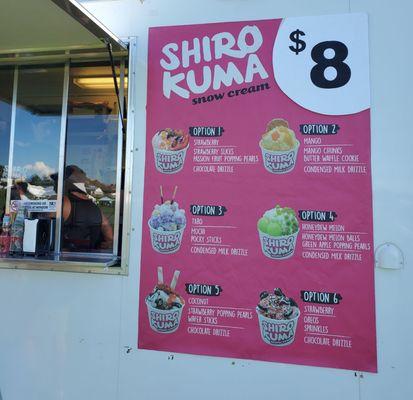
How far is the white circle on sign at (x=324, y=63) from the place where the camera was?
7.47 feet

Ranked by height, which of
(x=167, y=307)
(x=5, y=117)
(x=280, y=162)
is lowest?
(x=167, y=307)

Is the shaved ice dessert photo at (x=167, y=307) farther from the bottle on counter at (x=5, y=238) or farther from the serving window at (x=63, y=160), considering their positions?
the bottle on counter at (x=5, y=238)

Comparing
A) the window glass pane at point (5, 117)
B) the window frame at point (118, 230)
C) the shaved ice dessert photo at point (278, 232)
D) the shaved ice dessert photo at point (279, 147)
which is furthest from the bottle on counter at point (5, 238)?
the shaved ice dessert photo at point (279, 147)

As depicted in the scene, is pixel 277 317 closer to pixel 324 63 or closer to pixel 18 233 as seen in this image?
pixel 324 63

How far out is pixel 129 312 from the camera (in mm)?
2432

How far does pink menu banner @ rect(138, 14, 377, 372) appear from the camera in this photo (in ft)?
7.32

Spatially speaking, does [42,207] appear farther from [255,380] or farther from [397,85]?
[397,85]

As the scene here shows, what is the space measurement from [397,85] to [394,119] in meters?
0.22

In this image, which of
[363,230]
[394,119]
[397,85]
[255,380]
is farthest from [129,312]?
[397,85]

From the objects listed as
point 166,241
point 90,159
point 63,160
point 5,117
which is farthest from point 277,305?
point 5,117

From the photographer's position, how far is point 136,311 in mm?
2424

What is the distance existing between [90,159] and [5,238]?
88 centimetres

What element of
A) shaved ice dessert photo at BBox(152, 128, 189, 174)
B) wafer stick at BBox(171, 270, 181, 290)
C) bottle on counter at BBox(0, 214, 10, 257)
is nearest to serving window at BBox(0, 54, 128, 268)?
bottle on counter at BBox(0, 214, 10, 257)

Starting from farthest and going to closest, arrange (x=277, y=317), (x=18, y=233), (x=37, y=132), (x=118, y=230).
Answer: (x=37, y=132)
(x=18, y=233)
(x=118, y=230)
(x=277, y=317)
